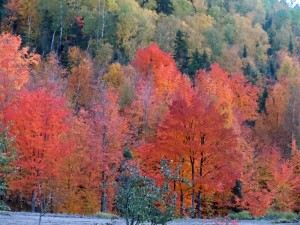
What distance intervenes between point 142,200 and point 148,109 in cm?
3074

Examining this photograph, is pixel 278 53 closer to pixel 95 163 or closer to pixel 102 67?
pixel 102 67

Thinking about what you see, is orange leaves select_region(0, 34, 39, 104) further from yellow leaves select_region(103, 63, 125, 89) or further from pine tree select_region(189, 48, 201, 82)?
pine tree select_region(189, 48, 201, 82)

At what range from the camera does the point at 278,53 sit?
84.0 m

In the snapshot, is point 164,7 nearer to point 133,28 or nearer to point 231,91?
point 133,28

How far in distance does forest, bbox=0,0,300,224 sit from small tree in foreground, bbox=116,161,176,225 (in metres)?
0.04

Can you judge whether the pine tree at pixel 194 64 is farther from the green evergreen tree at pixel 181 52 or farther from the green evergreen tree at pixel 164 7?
the green evergreen tree at pixel 164 7

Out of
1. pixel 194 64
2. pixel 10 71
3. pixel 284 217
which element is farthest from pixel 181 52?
pixel 284 217

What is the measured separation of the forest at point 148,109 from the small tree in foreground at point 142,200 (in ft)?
0.14

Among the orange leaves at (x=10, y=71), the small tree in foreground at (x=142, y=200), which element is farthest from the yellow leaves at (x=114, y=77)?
the small tree in foreground at (x=142, y=200)

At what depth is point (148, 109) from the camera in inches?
1694

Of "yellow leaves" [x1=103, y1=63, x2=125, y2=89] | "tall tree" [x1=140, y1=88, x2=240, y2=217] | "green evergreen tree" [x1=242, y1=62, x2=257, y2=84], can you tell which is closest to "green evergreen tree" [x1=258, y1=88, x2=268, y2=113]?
"green evergreen tree" [x1=242, y1=62, x2=257, y2=84]

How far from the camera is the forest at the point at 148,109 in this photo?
90.9 feet

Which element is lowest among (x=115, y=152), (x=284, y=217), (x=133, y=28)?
(x=284, y=217)

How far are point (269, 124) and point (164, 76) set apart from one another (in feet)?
58.7
